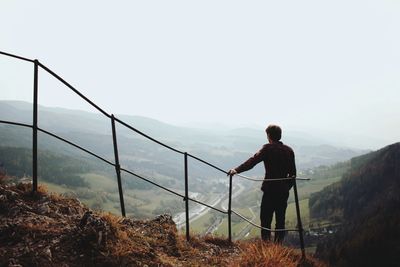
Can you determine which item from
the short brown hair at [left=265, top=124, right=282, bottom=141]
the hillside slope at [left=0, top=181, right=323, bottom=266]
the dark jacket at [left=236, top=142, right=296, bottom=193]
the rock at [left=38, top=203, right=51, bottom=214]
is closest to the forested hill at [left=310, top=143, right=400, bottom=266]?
the dark jacket at [left=236, top=142, right=296, bottom=193]

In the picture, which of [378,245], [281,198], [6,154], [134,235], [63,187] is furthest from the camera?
[63,187]

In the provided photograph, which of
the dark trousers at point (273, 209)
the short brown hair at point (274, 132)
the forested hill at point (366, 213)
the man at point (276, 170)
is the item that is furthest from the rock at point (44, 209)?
the forested hill at point (366, 213)

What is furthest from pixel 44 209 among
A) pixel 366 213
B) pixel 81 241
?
pixel 366 213

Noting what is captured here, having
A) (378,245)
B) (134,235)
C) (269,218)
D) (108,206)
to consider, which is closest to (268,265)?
(134,235)

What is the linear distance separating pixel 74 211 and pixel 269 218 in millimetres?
3963

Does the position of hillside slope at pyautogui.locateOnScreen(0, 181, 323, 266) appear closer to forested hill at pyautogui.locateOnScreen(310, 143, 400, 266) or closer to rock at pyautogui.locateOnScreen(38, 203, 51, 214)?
rock at pyautogui.locateOnScreen(38, 203, 51, 214)

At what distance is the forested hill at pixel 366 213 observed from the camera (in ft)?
273

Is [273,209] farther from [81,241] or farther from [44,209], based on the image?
[44,209]

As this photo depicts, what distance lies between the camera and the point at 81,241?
15.8 feet

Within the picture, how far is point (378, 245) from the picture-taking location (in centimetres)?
8500

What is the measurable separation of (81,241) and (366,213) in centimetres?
13236

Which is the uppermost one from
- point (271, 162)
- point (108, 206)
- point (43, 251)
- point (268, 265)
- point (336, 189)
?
point (271, 162)

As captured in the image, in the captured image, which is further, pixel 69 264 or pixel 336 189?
pixel 336 189

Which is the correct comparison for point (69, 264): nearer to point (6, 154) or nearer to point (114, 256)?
point (114, 256)
